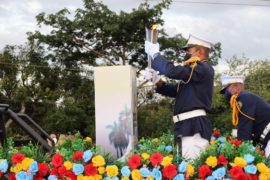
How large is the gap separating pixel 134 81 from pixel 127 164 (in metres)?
1.73

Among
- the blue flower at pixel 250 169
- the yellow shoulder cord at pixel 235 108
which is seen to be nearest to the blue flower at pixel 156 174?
the blue flower at pixel 250 169

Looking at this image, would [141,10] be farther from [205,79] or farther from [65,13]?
[205,79]

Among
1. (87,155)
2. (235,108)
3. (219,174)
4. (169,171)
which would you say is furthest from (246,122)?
(87,155)

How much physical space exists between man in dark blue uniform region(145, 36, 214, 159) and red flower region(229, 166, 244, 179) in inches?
30.1

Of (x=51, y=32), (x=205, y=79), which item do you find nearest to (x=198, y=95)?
(x=205, y=79)

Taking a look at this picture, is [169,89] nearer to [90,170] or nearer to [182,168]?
[182,168]

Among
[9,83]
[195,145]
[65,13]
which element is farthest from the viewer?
[65,13]

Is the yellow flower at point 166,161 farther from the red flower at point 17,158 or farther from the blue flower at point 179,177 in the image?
the red flower at point 17,158

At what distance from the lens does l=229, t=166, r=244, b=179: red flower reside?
10.5ft

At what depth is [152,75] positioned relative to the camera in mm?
4453

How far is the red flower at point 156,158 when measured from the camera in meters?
3.36

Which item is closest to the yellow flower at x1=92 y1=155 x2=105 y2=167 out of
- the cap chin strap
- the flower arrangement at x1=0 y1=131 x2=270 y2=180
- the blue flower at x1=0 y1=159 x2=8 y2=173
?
the flower arrangement at x1=0 y1=131 x2=270 y2=180

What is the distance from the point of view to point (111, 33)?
56.3 feet

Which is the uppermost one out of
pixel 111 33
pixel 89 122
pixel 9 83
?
pixel 111 33
